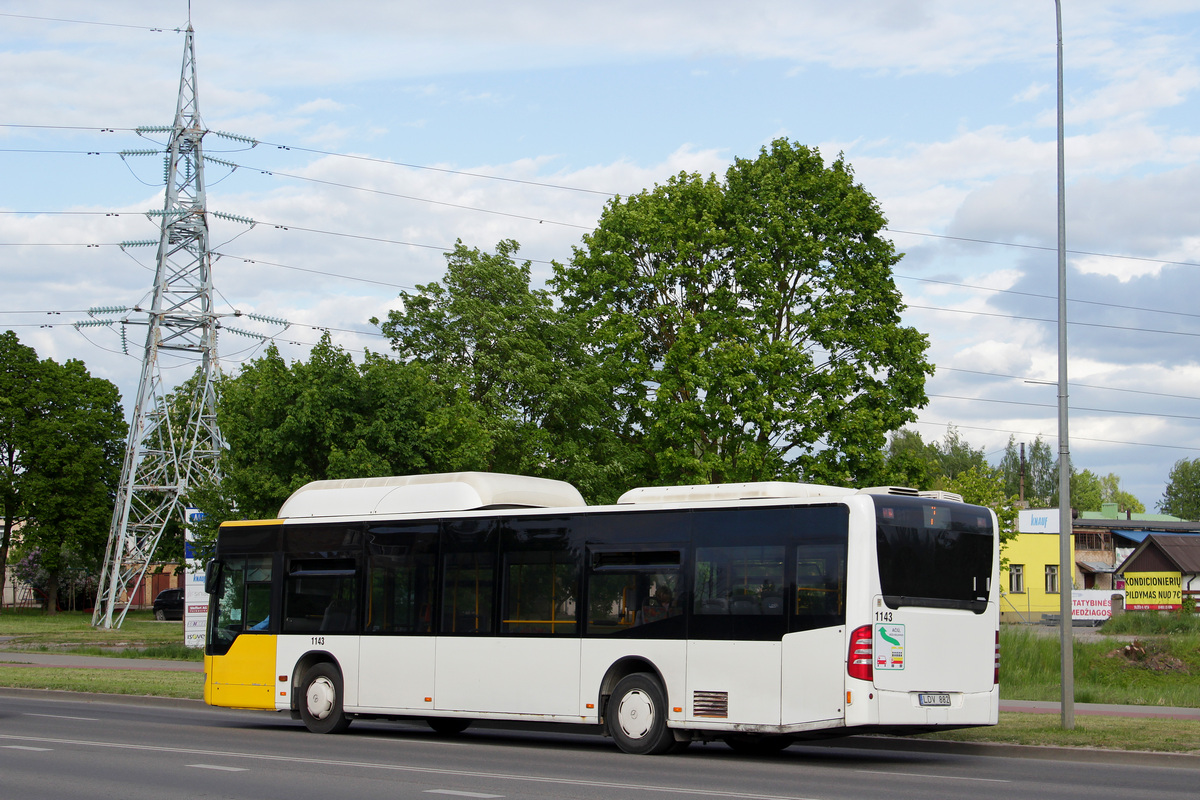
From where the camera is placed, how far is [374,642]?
1739 cm

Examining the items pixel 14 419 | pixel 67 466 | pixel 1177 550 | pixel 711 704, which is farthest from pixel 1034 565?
pixel 711 704

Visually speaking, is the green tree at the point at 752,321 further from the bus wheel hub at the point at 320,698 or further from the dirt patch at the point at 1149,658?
the bus wheel hub at the point at 320,698

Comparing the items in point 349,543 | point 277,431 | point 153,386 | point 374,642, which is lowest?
point 374,642

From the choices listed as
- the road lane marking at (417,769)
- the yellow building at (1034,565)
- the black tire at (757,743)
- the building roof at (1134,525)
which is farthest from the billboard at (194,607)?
the building roof at (1134,525)

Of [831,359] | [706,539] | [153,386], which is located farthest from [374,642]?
[153,386]

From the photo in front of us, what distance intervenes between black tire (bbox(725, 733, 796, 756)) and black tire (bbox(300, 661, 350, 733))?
17.6 ft

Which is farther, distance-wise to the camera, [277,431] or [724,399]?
[724,399]

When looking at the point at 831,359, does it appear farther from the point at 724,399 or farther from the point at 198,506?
the point at 198,506

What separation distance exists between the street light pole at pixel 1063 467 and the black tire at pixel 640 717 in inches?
205

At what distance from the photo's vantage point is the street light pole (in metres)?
16.2

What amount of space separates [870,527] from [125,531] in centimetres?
4011

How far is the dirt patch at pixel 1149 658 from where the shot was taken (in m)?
27.1

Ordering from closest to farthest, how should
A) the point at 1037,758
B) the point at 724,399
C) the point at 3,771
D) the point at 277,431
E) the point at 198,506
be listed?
1. the point at 3,771
2. the point at 1037,758
3. the point at 277,431
4. the point at 198,506
5. the point at 724,399

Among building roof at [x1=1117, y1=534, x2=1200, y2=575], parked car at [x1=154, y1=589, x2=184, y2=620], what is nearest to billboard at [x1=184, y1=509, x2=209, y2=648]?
parked car at [x1=154, y1=589, x2=184, y2=620]
